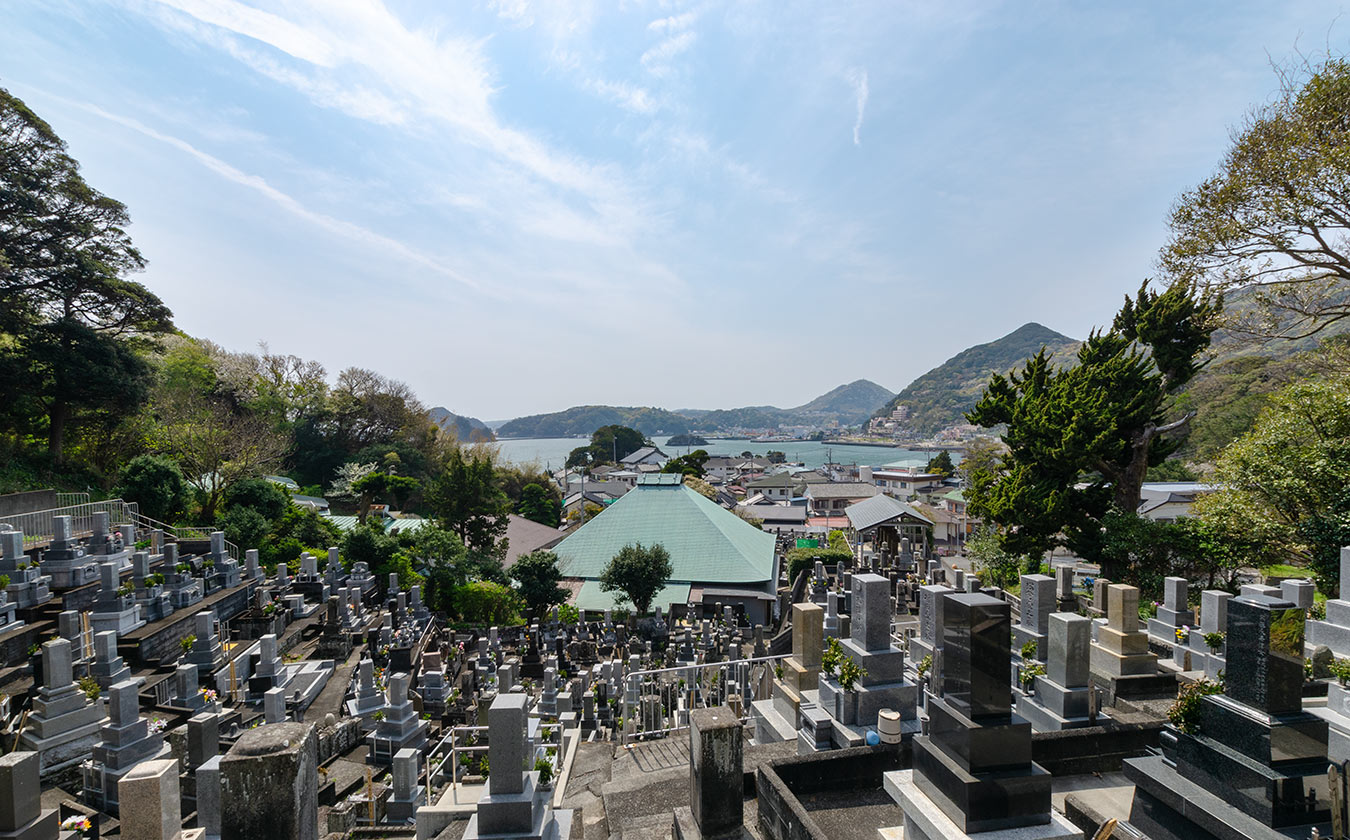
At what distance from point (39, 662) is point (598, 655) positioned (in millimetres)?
11363

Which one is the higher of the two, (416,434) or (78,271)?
(78,271)

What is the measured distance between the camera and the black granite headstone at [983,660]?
335 centimetres

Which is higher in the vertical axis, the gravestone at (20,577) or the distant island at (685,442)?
the gravestone at (20,577)

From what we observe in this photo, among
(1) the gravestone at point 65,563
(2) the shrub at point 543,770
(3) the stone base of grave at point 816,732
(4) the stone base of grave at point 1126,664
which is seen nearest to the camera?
(2) the shrub at point 543,770

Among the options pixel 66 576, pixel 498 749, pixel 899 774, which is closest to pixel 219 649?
pixel 66 576

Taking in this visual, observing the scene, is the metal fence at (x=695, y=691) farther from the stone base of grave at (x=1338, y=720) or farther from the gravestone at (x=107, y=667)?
the gravestone at (x=107, y=667)

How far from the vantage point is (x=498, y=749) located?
158 inches

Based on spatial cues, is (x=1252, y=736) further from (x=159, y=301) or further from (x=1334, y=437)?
(x=159, y=301)

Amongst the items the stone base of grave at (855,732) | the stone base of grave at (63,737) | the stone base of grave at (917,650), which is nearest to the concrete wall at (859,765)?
the stone base of grave at (855,732)

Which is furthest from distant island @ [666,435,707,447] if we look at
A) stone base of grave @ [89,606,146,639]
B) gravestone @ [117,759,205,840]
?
gravestone @ [117,759,205,840]

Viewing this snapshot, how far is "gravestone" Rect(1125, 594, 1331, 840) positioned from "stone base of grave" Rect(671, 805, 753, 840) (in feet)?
10.7

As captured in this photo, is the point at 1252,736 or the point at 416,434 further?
the point at 416,434

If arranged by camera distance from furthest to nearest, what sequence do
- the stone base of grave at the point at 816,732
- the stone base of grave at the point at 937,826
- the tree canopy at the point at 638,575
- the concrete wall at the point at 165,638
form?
the tree canopy at the point at 638,575
the concrete wall at the point at 165,638
the stone base of grave at the point at 816,732
the stone base of grave at the point at 937,826

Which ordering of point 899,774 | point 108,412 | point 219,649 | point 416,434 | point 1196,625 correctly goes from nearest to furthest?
point 899,774 → point 1196,625 → point 219,649 → point 108,412 → point 416,434
